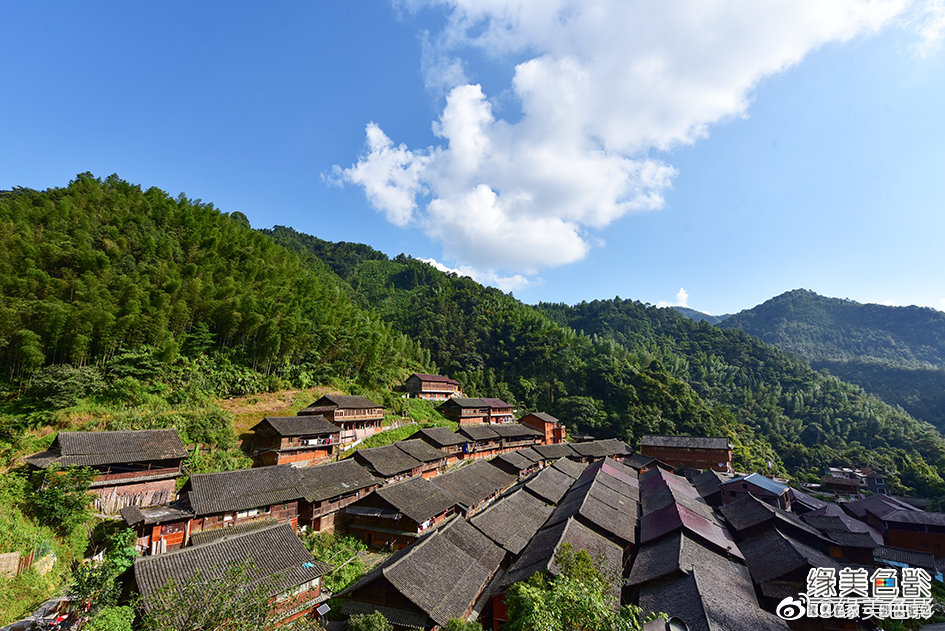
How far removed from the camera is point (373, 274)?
122250 millimetres

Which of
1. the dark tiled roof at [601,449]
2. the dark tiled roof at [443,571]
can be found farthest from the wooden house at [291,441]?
the dark tiled roof at [601,449]

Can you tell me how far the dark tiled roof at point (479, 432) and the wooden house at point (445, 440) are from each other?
1.76 meters

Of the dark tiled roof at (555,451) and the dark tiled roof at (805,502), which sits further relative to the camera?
the dark tiled roof at (555,451)

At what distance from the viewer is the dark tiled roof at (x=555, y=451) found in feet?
140

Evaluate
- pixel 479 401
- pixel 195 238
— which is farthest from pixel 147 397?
pixel 479 401

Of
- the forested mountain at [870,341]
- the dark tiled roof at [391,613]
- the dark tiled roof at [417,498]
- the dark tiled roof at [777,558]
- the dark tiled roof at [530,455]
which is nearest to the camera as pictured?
the dark tiled roof at [391,613]

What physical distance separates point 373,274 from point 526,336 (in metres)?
61.8

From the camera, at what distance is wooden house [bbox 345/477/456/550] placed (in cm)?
2109

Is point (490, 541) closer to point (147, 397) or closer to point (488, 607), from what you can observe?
point (488, 607)

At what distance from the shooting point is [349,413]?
32812 millimetres

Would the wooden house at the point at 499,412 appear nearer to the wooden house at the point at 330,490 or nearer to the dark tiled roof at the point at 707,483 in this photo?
the dark tiled roof at the point at 707,483

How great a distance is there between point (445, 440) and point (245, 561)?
21.7 meters

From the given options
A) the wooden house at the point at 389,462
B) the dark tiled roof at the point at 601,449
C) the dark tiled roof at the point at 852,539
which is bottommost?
the dark tiled roof at the point at 601,449

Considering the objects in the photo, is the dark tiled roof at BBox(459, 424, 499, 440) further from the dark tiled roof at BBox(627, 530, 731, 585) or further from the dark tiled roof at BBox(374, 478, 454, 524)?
the dark tiled roof at BBox(627, 530, 731, 585)
